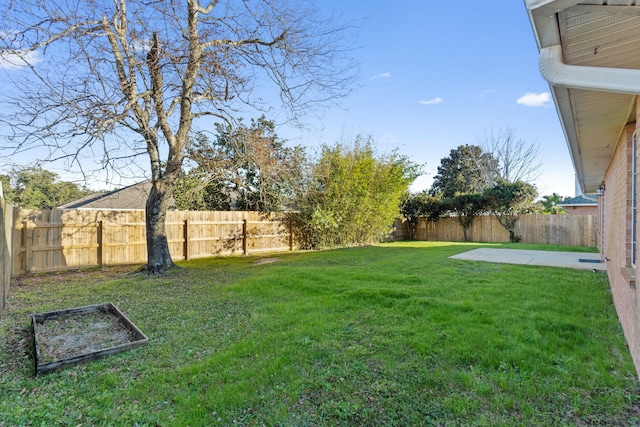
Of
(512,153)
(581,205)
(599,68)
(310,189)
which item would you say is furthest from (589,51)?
(512,153)

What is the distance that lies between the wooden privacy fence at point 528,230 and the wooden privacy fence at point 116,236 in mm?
9709

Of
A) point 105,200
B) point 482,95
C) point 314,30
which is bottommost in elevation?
point 105,200

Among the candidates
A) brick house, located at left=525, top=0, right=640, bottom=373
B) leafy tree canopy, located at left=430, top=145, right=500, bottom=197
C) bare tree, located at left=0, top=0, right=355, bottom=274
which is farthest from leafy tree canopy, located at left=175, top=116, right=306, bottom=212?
leafy tree canopy, located at left=430, top=145, right=500, bottom=197

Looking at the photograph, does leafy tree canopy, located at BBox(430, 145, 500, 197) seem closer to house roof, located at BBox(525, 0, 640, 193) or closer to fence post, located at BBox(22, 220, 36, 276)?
house roof, located at BBox(525, 0, 640, 193)

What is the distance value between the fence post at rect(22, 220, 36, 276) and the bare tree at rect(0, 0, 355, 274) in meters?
2.43

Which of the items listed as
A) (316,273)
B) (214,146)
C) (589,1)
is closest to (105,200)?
(214,146)

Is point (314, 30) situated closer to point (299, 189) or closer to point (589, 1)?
point (299, 189)

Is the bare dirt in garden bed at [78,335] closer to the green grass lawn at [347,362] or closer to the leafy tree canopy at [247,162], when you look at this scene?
the green grass lawn at [347,362]

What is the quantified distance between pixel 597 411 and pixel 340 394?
1656 millimetres

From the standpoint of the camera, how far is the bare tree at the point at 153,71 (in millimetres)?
5480

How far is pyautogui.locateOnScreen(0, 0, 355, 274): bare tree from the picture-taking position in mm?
5480

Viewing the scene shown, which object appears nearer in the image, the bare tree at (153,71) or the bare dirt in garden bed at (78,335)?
the bare dirt in garden bed at (78,335)

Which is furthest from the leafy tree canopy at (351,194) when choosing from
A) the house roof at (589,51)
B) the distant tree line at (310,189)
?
the house roof at (589,51)

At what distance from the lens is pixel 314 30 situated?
6785 mm
